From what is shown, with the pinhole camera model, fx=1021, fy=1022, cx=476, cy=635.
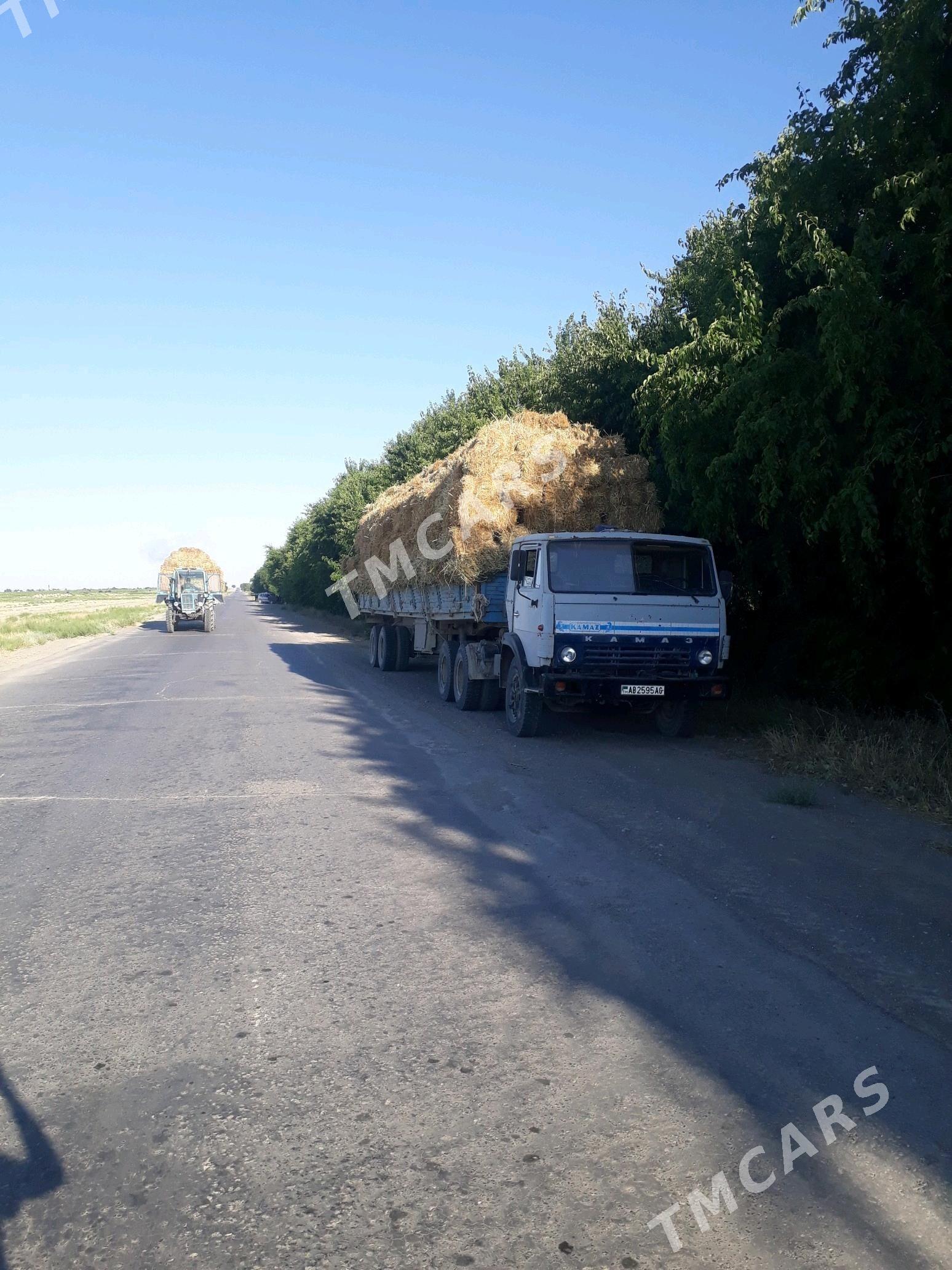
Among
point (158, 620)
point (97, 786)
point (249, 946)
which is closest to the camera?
point (249, 946)

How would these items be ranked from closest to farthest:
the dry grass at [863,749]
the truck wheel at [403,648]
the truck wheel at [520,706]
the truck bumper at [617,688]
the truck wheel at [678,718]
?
the dry grass at [863,749]
the truck bumper at [617,688]
the truck wheel at [520,706]
the truck wheel at [678,718]
the truck wheel at [403,648]

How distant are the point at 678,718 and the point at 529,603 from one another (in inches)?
88.3

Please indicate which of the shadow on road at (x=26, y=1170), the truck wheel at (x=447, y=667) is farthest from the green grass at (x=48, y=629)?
the shadow on road at (x=26, y=1170)

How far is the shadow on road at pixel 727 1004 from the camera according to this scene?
3.15 meters

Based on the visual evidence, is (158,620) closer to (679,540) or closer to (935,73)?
(679,540)

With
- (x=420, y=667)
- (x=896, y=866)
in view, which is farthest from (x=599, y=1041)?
(x=420, y=667)

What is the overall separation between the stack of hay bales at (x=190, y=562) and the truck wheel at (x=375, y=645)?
21925 mm

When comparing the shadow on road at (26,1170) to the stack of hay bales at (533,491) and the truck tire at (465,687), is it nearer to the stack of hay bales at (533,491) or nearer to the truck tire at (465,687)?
the truck tire at (465,687)

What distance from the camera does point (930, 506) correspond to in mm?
10008

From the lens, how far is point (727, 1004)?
14.5ft

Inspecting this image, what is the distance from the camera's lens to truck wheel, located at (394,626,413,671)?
2189cm

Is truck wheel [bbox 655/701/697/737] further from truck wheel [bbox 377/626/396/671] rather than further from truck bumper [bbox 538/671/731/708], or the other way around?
truck wheel [bbox 377/626/396/671]

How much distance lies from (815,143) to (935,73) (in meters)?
1.41

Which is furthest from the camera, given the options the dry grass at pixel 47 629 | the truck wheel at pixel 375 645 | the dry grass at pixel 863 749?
the dry grass at pixel 47 629
